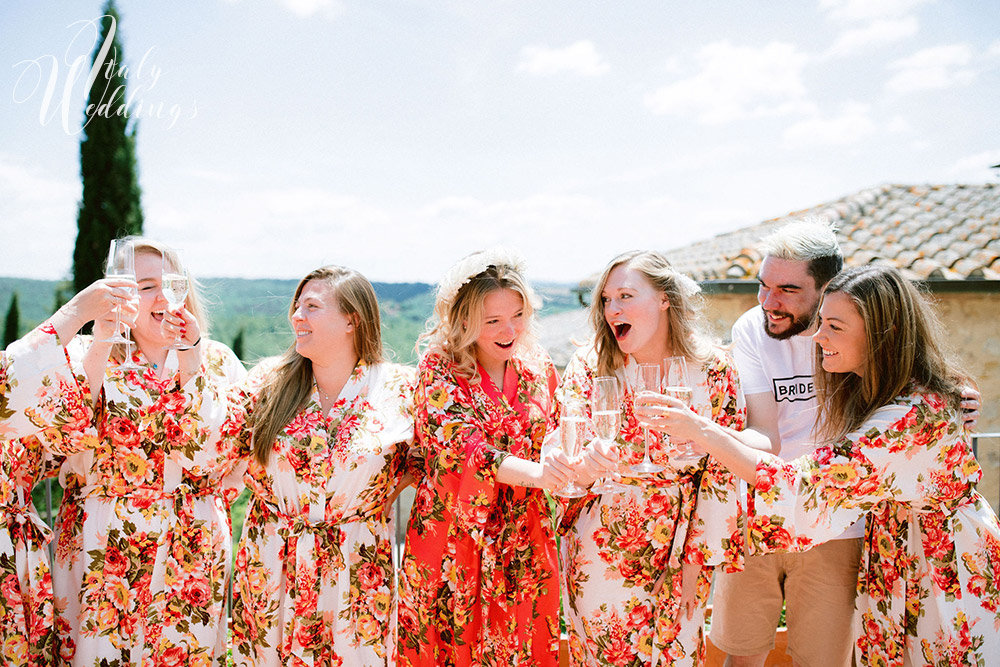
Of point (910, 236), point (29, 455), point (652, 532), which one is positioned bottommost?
point (652, 532)

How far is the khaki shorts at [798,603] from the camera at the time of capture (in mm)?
3139

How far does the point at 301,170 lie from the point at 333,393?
31630mm

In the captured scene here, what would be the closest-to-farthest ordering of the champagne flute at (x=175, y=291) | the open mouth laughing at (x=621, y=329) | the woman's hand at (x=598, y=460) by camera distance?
1. the woman's hand at (x=598, y=460)
2. the champagne flute at (x=175, y=291)
3. the open mouth laughing at (x=621, y=329)

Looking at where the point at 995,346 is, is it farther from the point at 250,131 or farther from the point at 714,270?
the point at 250,131

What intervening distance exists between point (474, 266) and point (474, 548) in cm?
126

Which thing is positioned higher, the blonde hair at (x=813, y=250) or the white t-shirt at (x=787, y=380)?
the blonde hair at (x=813, y=250)

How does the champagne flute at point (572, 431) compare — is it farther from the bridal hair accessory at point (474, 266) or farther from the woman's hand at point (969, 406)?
the woman's hand at point (969, 406)

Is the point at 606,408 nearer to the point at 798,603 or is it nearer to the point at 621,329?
the point at 621,329

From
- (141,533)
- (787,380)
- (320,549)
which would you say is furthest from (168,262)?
(787,380)

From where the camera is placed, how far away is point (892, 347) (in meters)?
2.61

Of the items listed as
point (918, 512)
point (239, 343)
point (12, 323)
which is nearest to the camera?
point (918, 512)

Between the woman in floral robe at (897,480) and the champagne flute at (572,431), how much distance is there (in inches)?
10.5

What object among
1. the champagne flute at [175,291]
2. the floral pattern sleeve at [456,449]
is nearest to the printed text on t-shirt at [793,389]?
the floral pattern sleeve at [456,449]

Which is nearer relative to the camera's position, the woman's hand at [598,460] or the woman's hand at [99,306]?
the woman's hand at [598,460]
